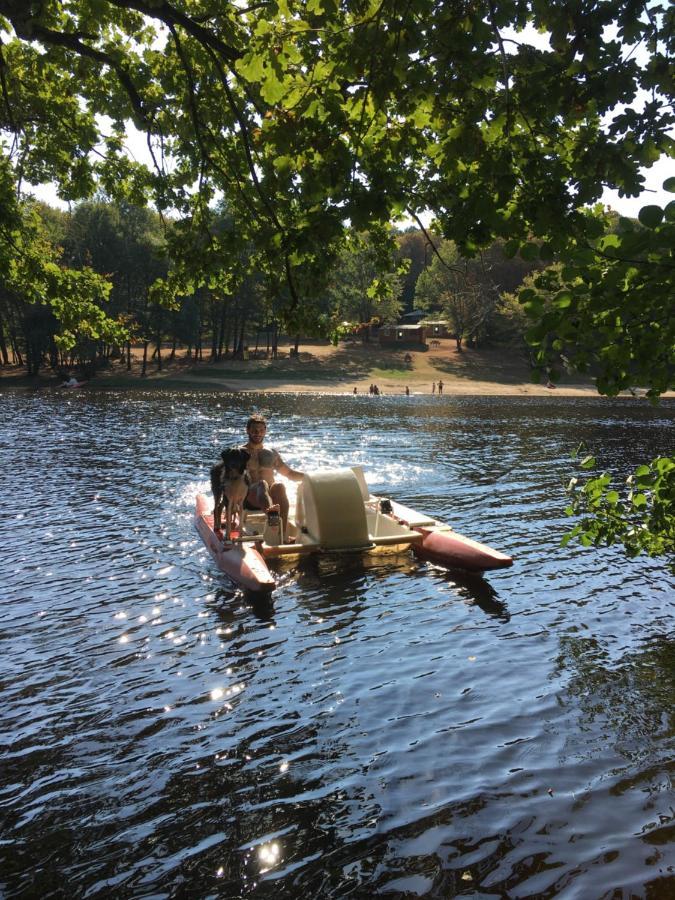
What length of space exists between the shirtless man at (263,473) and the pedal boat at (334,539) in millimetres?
294

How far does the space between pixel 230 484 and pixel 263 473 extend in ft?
4.37

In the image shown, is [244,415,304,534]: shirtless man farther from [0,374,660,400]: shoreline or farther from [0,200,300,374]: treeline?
[0,200,300,374]: treeline

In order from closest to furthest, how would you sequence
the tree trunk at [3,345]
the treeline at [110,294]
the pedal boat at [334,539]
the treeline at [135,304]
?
1. the pedal boat at [334,539]
2. the treeline at [135,304]
3. the treeline at [110,294]
4. the tree trunk at [3,345]

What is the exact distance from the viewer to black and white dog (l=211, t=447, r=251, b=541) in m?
12.6

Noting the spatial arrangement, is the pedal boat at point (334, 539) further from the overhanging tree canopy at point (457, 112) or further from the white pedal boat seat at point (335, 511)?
the overhanging tree canopy at point (457, 112)

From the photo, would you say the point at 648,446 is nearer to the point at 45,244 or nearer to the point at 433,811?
the point at 45,244

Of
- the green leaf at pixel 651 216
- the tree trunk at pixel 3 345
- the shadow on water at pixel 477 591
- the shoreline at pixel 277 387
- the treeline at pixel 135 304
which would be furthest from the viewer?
the tree trunk at pixel 3 345

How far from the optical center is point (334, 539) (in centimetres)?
1302

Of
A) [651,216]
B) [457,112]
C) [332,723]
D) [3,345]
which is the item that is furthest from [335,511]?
[3,345]

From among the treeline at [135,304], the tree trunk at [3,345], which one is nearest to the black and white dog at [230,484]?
the treeline at [135,304]

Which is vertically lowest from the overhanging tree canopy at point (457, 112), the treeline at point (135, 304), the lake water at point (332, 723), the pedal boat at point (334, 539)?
the lake water at point (332, 723)

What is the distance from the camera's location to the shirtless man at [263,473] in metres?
13.7

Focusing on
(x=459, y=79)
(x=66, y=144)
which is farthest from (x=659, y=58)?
(x=66, y=144)

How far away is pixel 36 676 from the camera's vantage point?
8.73 metres
